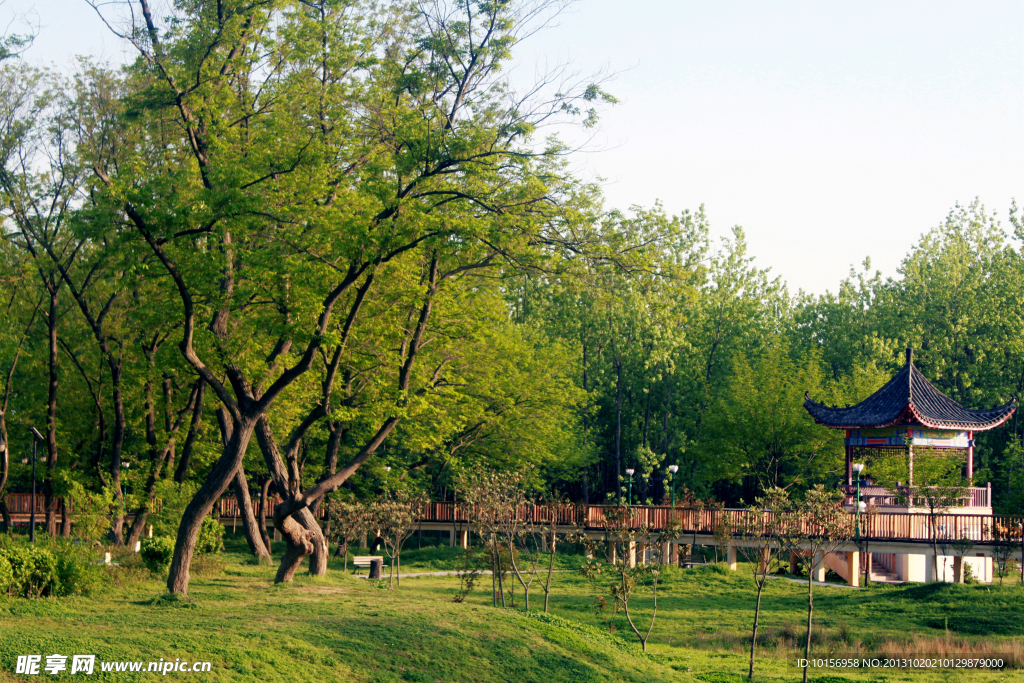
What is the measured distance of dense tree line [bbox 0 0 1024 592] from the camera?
55.8ft

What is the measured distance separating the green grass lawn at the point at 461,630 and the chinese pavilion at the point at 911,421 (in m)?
7.70

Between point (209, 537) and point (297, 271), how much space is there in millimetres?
10121

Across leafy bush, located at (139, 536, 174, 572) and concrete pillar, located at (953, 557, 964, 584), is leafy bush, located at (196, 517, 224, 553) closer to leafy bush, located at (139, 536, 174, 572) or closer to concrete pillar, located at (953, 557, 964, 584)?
leafy bush, located at (139, 536, 174, 572)

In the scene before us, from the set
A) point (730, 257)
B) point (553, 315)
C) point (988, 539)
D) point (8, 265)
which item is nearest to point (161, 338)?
point (8, 265)

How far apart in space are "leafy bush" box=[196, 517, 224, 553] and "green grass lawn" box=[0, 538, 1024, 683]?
76 cm

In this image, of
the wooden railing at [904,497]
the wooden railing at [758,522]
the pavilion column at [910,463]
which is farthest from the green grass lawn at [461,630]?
the pavilion column at [910,463]

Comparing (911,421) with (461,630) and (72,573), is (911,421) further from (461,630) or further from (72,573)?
(72,573)

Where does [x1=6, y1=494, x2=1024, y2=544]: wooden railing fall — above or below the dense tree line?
below

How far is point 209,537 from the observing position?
77.7ft

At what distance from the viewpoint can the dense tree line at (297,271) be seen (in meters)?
17.0

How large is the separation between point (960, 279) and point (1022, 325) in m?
3.99

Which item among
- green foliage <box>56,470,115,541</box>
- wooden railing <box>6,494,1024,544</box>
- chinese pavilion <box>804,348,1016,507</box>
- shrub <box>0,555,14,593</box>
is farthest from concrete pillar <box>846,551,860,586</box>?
shrub <box>0,555,14,593</box>

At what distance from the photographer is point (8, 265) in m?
28.8

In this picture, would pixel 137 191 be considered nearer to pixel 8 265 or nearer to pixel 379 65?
pixel 379 65
